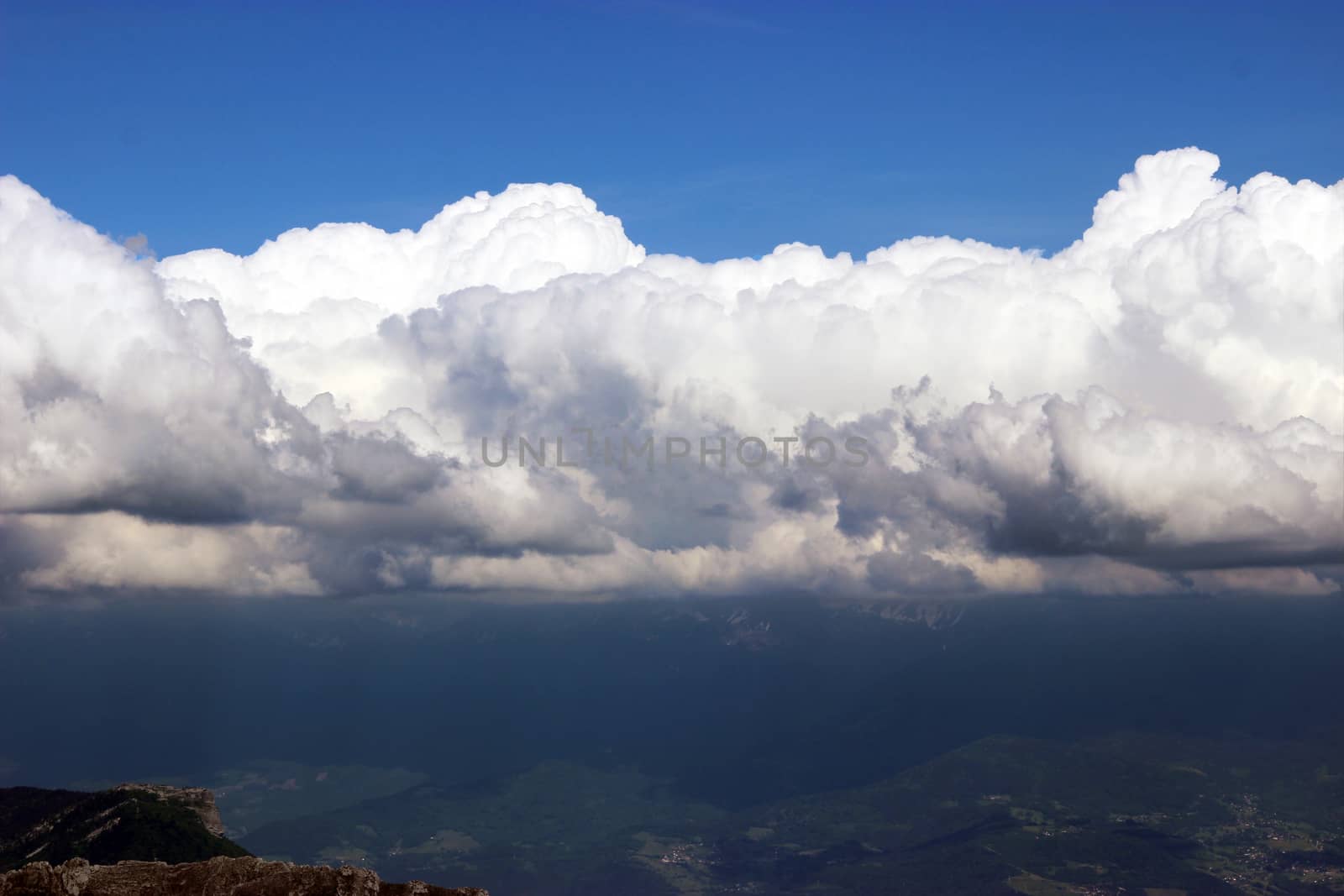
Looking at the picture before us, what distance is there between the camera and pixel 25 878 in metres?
146

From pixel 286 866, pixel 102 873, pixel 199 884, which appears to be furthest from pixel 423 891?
pixel 102 873

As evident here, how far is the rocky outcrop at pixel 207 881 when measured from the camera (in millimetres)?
145375

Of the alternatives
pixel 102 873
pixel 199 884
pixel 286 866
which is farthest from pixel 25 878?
pixel 286 866

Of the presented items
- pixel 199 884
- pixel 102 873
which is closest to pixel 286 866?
pixel 199 884

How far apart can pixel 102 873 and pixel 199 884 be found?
13930mm

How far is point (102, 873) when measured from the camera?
506 ft

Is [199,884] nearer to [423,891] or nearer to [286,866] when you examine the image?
[286,866]

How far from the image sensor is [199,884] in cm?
15125

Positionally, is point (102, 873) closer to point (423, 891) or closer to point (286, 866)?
point (286, 866)

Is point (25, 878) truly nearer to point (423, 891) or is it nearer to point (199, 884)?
point (199, 884)

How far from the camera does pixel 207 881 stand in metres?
151

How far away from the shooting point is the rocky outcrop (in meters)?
145

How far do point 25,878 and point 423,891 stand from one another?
48012 mm

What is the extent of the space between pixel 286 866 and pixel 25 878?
30256mm
